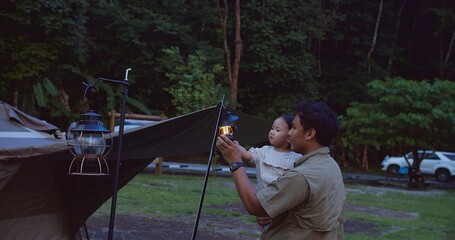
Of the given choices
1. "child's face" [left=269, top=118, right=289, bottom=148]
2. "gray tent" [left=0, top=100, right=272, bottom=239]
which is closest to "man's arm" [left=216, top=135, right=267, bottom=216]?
"child's face" [left=269, top=118, right=289, bottom=148]

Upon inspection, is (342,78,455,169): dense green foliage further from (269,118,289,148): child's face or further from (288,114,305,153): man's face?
(288,114,305,153): man's face

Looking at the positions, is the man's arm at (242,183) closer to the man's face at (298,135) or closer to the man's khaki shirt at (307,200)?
the man's khaki shirt at (307,200)

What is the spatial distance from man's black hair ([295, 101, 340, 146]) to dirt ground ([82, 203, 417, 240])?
18.8ft

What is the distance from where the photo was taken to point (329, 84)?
3322cm

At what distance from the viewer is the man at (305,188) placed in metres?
2.88

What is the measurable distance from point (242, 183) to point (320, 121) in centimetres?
50

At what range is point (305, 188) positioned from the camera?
288 cm

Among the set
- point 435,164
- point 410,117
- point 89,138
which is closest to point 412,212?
point 410,117

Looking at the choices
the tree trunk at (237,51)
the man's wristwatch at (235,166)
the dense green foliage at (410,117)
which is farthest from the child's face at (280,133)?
the tree trunk at (237,51)

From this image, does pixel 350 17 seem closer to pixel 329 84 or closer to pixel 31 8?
pixel 329 84

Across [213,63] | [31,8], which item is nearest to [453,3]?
[213,63]

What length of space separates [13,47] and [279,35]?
12520 millimetres

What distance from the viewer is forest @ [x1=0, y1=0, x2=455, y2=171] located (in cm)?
2136

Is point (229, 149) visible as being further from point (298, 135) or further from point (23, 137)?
A: point (23, 137)
